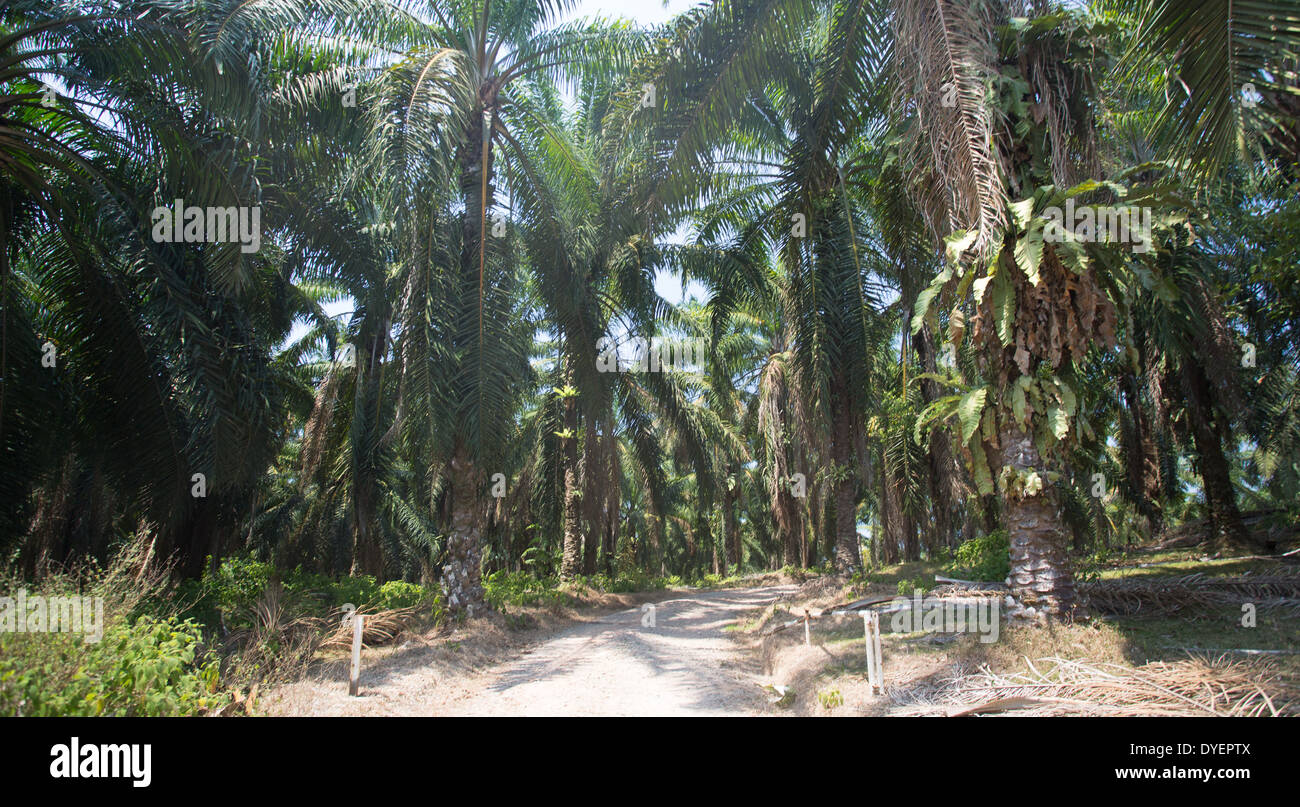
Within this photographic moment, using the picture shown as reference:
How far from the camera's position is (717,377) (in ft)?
67.9

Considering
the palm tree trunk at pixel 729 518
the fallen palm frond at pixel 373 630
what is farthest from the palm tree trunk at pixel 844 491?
the palm tree trunk at pixel 729 518

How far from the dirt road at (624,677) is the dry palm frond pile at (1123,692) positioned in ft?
7.05

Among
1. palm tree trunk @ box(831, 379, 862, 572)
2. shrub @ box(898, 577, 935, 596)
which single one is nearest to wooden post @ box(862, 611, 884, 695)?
shrub @ box(898, 577, 935, 596)

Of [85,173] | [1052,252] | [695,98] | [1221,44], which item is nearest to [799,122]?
[695,98]

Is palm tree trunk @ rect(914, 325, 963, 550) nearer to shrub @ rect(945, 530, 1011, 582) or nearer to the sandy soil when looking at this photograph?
shrub @ rect(945, 530, 1011, 582)

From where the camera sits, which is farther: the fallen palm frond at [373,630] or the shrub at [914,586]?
the shrub at [914,586]

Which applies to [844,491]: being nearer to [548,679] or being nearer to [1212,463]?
[1212,463]

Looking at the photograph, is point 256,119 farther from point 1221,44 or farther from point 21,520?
point 1221,44

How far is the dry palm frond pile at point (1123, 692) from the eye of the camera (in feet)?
12.9

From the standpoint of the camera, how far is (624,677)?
25.6 feet

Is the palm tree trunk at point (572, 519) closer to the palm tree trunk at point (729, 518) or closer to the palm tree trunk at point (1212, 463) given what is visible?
the palm tree trunk at point (729, 518)

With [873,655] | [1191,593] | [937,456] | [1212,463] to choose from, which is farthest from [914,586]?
[1212,463]
